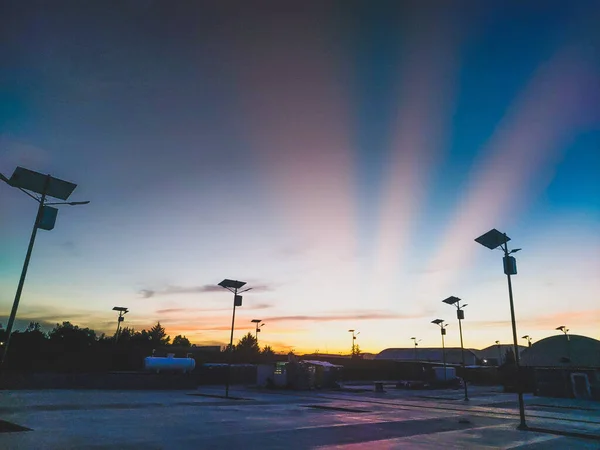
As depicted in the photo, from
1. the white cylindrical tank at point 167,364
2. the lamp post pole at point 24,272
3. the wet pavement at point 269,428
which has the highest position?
the lamp post pole at point 24,272

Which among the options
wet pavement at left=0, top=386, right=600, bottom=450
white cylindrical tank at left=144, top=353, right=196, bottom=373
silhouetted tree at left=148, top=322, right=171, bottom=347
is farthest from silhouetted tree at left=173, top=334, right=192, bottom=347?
wet pavement at left=0, top=386, right=600, bottom=450

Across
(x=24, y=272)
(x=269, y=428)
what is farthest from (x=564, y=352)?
(x=24, y=272)

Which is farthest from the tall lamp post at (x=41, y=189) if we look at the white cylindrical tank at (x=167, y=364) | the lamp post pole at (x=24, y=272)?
the white cylindrical tank at (x=167, y=364)

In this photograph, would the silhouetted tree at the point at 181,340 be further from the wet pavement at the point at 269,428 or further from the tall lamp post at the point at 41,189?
the tall lamp post at the point at 41,189

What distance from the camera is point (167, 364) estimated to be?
5778 centimetres

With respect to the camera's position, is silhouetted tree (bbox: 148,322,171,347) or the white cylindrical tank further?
silhouetted tree (bbox: 148,322,171,347)

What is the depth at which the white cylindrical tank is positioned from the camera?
5681 cm

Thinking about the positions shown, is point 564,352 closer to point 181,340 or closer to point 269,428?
point 269,428

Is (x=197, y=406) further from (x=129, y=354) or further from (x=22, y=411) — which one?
(x=129, y=354)

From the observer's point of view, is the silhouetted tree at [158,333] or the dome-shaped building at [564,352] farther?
the silhouetted tree at [158,333]

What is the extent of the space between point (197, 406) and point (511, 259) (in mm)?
22538

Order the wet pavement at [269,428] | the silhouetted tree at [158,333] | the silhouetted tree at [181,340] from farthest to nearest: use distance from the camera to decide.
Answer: the silhouetted tree at [181,340], the silhouetted tree at [158,333], the wet pavement at [269,428]

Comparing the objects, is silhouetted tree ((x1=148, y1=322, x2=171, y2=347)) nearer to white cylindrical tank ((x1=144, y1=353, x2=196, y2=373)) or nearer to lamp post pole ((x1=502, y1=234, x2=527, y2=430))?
white cylindrical tank ((x1=144, y1=353, x2=196, y2=373))

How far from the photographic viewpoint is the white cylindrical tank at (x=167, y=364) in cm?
5681
